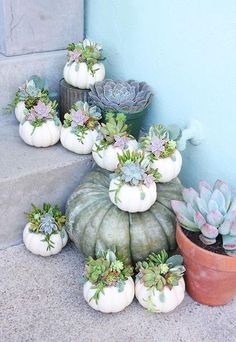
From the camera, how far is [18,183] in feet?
6.68

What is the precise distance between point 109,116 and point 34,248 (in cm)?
64

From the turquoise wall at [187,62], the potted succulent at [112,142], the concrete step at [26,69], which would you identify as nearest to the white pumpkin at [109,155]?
the potted succulent at [112,142]

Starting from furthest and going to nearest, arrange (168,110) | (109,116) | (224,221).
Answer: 1. (168,110)
2. (109,116)
3. (224,221)

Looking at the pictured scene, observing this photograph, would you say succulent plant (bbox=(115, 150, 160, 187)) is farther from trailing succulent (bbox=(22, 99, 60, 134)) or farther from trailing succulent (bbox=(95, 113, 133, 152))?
trailing succulent (bbox=(22, 99, 60, 134))

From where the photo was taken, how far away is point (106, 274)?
174cm

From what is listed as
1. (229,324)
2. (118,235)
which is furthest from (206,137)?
(229,324)

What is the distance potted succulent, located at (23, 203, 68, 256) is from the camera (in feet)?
6.61

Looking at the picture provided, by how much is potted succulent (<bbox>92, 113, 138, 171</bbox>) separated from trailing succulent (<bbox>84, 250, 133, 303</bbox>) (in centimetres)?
43

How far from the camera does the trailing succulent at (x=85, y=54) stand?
2.30 meters

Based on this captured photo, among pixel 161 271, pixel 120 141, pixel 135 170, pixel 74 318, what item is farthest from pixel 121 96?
pixel 74 318

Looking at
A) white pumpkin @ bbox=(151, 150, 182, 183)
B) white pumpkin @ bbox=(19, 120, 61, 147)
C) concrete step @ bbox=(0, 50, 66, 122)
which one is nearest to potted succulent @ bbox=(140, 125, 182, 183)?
white pumpkin @ bbox=(151, 150, 182, 183)

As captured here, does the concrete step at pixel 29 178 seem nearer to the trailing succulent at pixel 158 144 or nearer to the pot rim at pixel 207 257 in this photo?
the trailing succulent at pixel 158 144

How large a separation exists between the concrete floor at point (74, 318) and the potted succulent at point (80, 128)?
569 millimetres

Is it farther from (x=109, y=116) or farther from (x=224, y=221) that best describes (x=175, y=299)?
(x=109, y=116)
